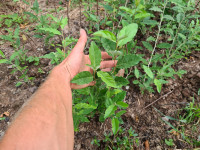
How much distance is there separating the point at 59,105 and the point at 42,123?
205mm

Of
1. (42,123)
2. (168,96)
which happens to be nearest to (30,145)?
(42,123)

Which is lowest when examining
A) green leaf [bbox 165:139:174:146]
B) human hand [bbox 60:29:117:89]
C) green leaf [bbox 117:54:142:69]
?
green leaf [bbox 165:139:174:146]

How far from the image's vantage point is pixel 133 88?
7.09 feet

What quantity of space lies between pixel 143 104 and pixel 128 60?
3.61 ft

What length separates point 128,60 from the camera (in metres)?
1.12


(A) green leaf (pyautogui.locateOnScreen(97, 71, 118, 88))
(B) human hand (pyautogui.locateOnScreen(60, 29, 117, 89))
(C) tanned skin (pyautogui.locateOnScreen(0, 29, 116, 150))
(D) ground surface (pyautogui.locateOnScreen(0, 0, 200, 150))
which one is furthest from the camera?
(D) ground surface (pyautogui.locateOnScreen(0, 0, 200, 150))

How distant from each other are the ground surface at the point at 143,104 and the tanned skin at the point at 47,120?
0.70 meters

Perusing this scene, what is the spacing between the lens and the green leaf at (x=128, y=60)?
110 centimetres

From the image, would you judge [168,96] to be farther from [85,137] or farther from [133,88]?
[85,137]

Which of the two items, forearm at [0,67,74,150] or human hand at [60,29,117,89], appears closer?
forearm at [0,67,74,150]

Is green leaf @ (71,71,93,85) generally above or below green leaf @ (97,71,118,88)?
below

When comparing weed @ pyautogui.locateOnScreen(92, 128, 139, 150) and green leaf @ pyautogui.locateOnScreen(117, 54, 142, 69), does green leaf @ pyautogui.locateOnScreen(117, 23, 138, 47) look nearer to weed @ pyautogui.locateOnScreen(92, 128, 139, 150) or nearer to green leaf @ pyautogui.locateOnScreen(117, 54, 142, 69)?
green leaf @ pyautogui.locateOnScreen(117, 54, 142, 69)

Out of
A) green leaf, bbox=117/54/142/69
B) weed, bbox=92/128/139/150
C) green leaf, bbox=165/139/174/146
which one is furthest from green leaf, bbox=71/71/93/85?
green leaf, bbox=165/139/174/146

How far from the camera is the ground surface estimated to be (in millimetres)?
1771
